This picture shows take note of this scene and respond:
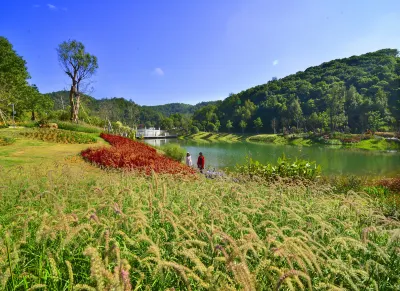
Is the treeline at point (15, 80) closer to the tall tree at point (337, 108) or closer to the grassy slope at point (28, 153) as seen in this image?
the grassy slope at point (28, 153)

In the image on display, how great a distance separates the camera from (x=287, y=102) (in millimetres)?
97312

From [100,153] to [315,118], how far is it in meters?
71.2

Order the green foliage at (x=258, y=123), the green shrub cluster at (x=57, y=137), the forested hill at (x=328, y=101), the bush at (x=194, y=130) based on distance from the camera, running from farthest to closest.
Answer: the bush at (x=194, y=130) < the green foliage at (x=258, y=123) < the forested hill at (x=328, y=101) < the green shrub cluster at (x=57, y=137)

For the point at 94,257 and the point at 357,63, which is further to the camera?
the point at 357,63

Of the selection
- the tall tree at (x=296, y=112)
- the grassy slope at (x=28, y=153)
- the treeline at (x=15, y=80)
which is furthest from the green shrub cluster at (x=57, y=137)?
the tall tree at (x=296, y=112)

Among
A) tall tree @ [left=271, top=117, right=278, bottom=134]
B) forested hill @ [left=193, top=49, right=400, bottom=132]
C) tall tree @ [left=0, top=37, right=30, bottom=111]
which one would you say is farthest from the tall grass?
tall tree @ [left=271, top=117, right=278, bottom=134]

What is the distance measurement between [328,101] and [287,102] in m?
26.2

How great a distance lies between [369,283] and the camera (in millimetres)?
1947

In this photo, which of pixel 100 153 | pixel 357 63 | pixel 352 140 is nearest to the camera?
pixel 100 153

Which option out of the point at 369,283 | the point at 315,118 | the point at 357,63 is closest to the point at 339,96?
the point at 315,118

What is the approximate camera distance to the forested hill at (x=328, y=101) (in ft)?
214

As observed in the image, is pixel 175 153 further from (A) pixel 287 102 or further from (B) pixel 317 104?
(A) pixel 287 102

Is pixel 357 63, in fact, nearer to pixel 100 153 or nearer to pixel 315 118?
pixel 315 118

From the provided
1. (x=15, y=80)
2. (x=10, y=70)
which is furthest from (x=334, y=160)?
(x=10, y=70)
